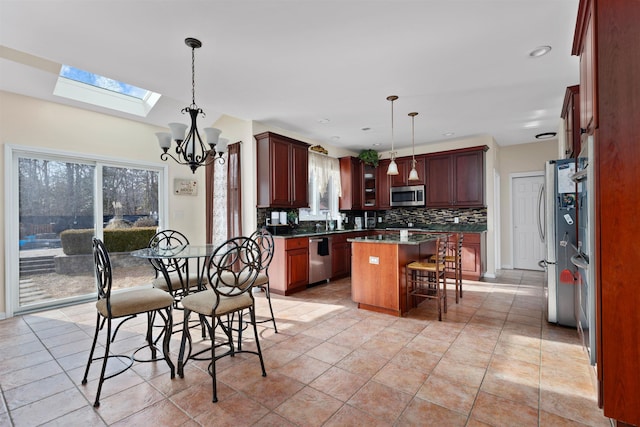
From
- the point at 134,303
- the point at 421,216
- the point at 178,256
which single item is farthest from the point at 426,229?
the point at 134,303

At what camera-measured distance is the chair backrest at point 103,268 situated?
208 cm

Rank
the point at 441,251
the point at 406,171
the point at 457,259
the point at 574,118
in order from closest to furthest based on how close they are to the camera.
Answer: the point at 574,118
the point at 441,251
the point at 457,259
the point at 406,171

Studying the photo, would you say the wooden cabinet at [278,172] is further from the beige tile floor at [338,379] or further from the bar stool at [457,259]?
the bar stool at [457,259]

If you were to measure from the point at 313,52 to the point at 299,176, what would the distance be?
2.54 metres

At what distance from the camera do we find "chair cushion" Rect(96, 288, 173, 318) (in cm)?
213

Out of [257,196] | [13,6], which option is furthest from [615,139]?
[257,196]

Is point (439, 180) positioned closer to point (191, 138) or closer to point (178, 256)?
point (191, 138)

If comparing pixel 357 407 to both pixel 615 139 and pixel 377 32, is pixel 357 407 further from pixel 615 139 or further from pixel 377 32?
pixel 377 32

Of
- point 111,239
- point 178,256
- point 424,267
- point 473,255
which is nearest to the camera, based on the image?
point 178,256

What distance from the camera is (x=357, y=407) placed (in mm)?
1893

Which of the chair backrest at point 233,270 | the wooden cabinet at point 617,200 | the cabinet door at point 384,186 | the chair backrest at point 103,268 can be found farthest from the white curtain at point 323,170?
the wooden cabinet at point 617,200

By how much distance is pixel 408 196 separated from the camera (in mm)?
6367

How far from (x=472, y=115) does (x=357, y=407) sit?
166 inches

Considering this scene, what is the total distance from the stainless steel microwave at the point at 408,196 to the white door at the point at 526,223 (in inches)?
76.6
